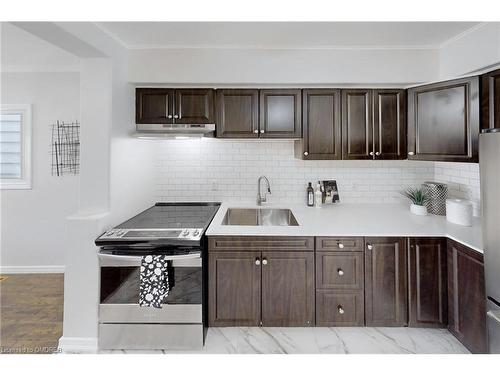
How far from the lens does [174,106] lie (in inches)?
108

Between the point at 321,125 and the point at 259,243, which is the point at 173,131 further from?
the point at 321,125

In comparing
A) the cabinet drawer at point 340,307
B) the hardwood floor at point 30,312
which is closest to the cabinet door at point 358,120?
the cabinet drawer at point 340,307

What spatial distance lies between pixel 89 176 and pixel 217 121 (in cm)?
123

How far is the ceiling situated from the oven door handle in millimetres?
1750

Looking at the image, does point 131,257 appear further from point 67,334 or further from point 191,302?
point 67,334

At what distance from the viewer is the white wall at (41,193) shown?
3.44 meters

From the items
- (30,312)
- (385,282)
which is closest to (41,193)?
(30,312)

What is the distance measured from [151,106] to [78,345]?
6.88 ft

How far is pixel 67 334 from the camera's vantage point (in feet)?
6.89

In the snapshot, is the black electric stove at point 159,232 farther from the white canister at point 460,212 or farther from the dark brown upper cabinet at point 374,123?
the white canister at point 460,212

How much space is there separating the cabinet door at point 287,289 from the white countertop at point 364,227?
200mm

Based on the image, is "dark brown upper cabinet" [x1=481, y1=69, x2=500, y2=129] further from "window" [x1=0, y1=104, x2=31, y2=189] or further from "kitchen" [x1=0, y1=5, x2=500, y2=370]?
"window" [x1=0, y1=104, x2=31, y2=189]

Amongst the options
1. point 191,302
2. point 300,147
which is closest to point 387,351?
point 191,302

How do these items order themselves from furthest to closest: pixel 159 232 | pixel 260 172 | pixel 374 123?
pixel 260 172 → pixel 374 123 → pixel 159 232
